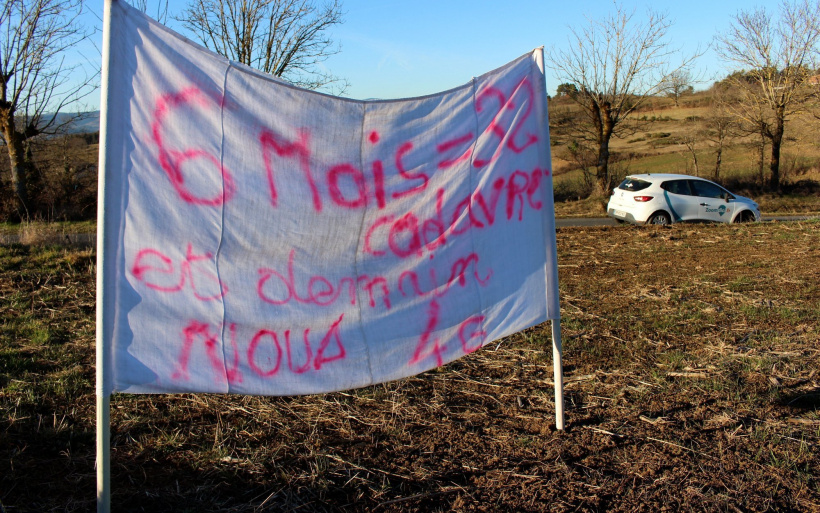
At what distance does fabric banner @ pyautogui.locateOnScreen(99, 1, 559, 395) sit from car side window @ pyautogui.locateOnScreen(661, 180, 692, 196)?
14.3m

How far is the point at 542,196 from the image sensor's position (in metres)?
3.81

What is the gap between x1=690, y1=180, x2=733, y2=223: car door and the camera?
17000mm

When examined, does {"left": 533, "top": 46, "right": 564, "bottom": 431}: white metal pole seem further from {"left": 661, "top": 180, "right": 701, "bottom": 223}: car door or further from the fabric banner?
{"left": 661, "top": 180, "right": 701, "bottom": 223}: car door

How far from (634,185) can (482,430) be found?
48.5ft

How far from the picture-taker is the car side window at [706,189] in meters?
17.1

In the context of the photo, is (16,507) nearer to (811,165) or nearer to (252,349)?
(252,349)

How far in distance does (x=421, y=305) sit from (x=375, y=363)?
0.40 meters

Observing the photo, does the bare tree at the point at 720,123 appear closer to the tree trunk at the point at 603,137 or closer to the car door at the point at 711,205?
the tree trunk at the point at 603,137

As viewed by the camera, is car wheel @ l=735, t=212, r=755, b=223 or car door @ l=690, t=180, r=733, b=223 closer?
car door @ l=690, t=180, r=733, b=223

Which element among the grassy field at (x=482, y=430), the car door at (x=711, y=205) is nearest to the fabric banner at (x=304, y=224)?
the grassy field at (x=482, y=430)

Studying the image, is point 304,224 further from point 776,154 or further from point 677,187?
point 776,154

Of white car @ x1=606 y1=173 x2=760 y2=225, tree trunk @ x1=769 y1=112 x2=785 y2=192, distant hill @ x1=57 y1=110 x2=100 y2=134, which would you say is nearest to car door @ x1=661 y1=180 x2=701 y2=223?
white car @ x1=606 y1=173 x2=760 y2=225

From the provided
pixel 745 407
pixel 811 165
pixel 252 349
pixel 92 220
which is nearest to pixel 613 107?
pixel 811 165

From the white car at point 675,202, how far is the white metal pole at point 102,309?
15.9 meters
